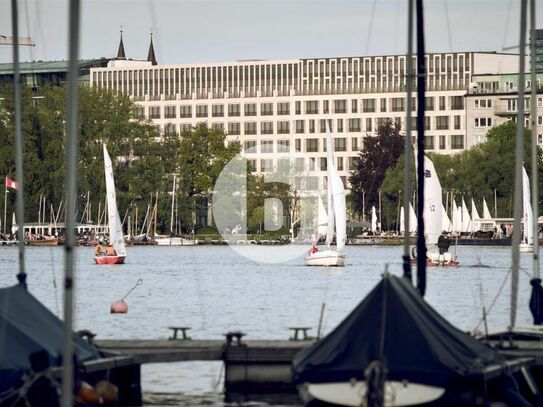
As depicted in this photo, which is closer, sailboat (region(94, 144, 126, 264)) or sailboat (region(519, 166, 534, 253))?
sailboat (region(94, 144, 126, 264))

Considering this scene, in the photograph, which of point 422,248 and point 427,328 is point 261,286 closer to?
point 422,248

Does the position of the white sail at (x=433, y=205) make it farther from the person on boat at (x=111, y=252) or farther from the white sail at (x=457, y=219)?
the white sail at (x=457, y=219)

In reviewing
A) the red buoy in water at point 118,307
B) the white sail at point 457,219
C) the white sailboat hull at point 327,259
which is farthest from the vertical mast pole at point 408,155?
the white sail at point 457,219

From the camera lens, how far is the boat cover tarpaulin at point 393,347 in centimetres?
2922

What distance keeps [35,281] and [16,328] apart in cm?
6944

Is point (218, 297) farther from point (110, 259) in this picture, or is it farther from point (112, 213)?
point (110, 259)

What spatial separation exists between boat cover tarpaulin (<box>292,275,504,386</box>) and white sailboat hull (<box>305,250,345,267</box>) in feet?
260

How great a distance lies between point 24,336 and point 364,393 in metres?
6.27

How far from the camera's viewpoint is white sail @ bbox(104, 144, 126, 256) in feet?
390

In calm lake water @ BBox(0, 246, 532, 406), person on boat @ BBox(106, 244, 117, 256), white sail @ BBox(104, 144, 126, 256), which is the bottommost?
calm lake water @ BBox(0, 246, 532, 406)

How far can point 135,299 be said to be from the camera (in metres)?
79.5

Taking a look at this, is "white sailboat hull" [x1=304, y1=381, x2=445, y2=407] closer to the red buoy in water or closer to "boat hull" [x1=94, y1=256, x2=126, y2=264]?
the red buoy in water

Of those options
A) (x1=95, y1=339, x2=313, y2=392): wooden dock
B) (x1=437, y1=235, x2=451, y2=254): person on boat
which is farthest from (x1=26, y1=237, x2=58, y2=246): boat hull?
(x1=95, y1=339, x2=313, y2=392): wooden dock

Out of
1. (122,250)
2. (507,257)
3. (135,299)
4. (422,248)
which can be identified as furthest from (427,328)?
(507,257)
